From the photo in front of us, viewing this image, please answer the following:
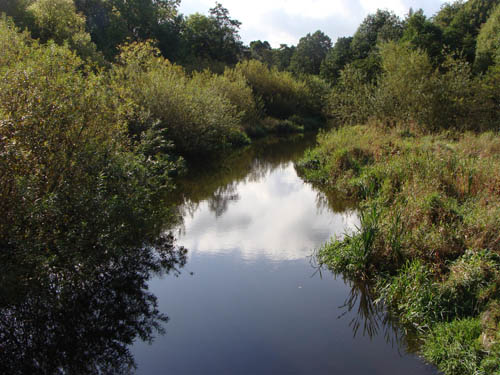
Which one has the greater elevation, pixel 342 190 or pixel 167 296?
pixel 342 190

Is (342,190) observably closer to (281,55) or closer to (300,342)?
(300,342)

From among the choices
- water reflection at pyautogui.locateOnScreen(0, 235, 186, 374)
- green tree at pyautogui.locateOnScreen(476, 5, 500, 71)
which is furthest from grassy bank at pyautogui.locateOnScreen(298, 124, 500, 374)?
green tree at pyautogui.locateOnScreen(476, 5, 500, 71)

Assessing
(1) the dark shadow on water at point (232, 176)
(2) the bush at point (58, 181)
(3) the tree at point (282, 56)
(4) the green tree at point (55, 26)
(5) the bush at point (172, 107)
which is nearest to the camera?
(2) the bush at point (58, 181)

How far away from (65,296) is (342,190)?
33.6 ft

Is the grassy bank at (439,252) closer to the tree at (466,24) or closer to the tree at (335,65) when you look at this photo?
the tree at (466,24)

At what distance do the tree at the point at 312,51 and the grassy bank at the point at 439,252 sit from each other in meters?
66.8

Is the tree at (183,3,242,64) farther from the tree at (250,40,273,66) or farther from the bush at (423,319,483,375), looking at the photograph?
the bush at (423,319,483,375)

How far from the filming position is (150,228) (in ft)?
27.5

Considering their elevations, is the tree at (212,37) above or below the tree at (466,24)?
below

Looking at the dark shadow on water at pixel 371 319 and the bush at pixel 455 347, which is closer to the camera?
the bush at pixel 455 347

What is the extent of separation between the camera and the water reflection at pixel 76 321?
18.4ft

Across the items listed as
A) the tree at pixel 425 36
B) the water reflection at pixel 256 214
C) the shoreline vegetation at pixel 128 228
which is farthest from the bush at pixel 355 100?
the tree at pixel 425 36

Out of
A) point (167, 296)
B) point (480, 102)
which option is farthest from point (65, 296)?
point (480, 102)

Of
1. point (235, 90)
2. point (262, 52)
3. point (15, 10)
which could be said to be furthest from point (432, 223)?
point (262, 52)
